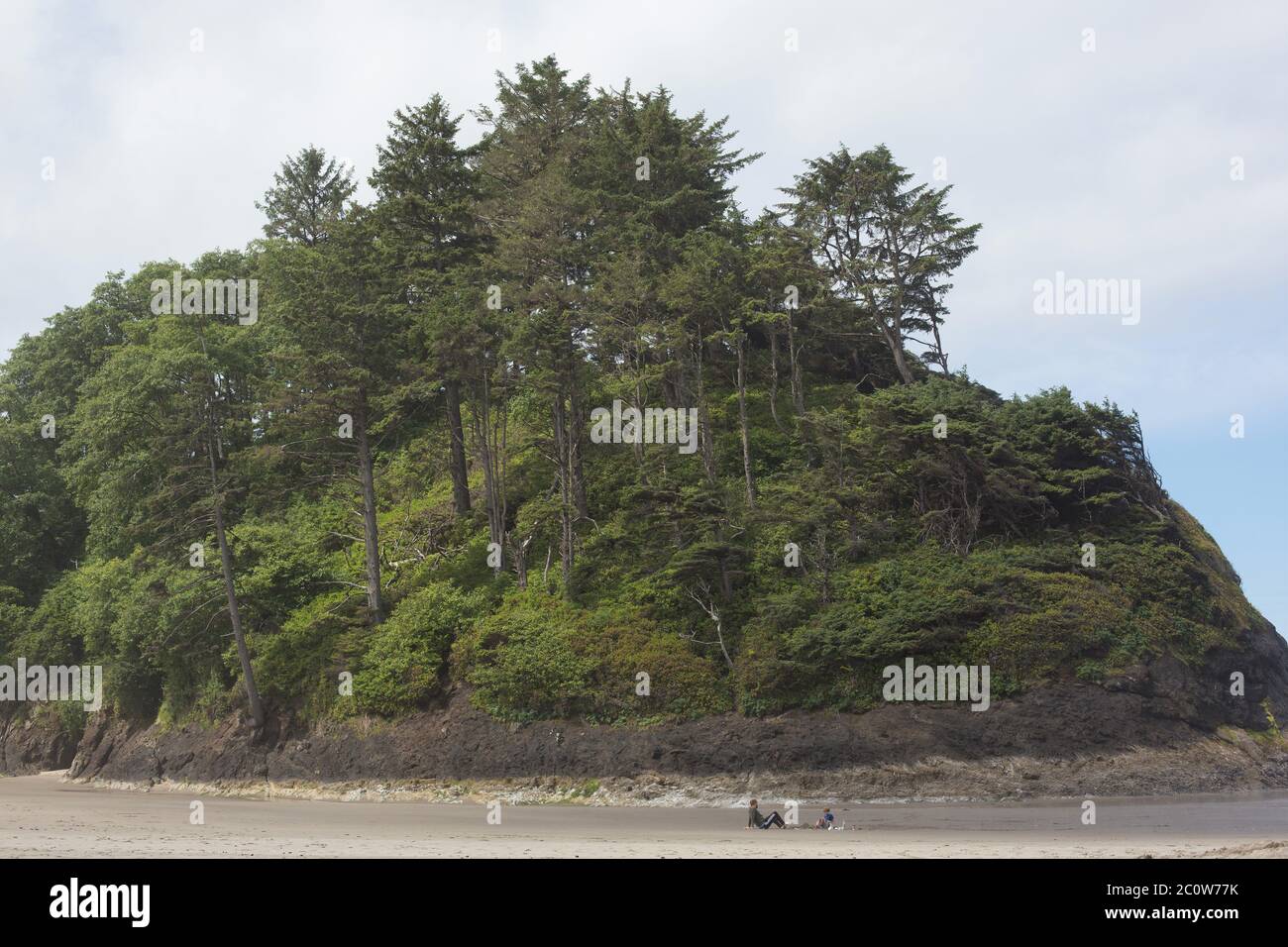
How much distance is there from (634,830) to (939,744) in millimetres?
10418

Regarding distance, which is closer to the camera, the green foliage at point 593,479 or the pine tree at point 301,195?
the green foliage at point 593,479

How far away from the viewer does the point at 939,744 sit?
28.0 meters

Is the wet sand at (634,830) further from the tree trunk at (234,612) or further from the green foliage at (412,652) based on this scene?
the tree trunk at (234,612)

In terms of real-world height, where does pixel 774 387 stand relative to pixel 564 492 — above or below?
above

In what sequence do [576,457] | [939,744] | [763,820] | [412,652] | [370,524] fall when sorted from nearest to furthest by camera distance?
[763,820] → [939,744] → [412,652] → [370,524] → [576,457]

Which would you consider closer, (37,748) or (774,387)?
(774,387)

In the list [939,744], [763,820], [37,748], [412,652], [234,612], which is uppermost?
[234,612]

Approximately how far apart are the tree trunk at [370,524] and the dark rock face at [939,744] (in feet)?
16.7

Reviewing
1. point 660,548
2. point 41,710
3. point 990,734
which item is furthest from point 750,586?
point 41,710

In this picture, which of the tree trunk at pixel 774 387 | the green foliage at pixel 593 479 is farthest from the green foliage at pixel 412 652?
the tree trunk at pixel 774 387

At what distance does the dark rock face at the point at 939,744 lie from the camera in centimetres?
2767

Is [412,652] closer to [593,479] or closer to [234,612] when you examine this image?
[234,612]

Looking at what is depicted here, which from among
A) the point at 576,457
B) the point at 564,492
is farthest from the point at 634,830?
the point at 576,457

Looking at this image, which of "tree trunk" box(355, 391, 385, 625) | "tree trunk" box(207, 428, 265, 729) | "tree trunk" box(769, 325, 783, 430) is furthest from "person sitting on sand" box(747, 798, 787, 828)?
"tree trunk" box(769, 325, 783, 430)
